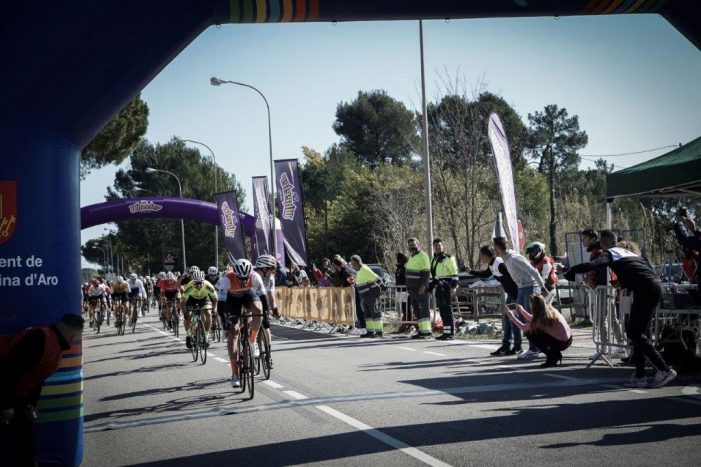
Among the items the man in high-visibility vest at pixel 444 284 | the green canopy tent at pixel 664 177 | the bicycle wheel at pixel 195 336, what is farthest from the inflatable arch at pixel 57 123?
the man in high-visibility vest at pixel 444 284

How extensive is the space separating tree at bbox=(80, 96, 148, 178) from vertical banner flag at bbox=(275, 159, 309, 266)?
48.1ft

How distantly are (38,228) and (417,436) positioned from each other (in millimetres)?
3642

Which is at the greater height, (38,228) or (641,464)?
(38,228)

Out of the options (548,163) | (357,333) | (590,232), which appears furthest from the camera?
(548,163)

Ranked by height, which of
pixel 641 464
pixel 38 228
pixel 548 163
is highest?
pixel 548 163

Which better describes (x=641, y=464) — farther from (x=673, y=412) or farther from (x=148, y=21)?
(x=148, y=21)

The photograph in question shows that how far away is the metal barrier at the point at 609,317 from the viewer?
42.2 feet

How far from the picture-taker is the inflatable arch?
710 cm

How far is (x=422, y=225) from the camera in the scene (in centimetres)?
5109

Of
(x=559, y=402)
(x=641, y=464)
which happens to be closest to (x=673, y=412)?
(x=559, y=402)

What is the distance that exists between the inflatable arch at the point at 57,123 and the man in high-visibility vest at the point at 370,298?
13.8 m

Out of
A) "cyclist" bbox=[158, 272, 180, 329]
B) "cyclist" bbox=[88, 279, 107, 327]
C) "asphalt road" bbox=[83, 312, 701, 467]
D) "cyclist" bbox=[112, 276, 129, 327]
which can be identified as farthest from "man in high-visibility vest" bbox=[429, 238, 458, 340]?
"cyclist" bbox=[88, 279, 107, 327]

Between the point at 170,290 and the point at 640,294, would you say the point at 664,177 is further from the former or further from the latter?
the point at 170,290

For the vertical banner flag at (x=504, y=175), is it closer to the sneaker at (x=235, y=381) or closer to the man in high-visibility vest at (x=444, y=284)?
the man in high-visibility vest at (x=444, y=284)
